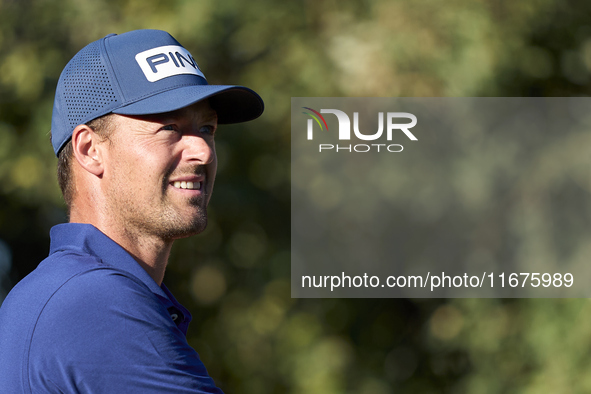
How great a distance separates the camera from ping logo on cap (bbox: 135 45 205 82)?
1.25 meters

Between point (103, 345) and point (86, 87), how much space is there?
1.89 feet

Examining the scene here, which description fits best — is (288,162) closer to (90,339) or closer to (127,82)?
(127,82)

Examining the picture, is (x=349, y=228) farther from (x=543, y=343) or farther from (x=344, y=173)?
(x=543, y=343)

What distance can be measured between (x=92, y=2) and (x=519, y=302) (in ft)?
9.09

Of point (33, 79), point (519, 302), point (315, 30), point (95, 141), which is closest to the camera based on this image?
point (95, 141)

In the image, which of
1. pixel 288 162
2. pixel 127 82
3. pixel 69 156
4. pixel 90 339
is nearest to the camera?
pixel 90 339

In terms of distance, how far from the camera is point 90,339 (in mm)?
901

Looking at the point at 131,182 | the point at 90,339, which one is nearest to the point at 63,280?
the point at 90,339

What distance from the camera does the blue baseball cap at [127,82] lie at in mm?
1231

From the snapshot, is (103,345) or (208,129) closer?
(103,345)

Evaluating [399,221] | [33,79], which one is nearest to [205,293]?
[399,221]

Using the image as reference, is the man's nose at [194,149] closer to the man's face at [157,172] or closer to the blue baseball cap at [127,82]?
the man's face at [157,172]

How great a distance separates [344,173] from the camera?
11.0 feet

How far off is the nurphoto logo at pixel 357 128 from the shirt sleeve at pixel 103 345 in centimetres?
250
